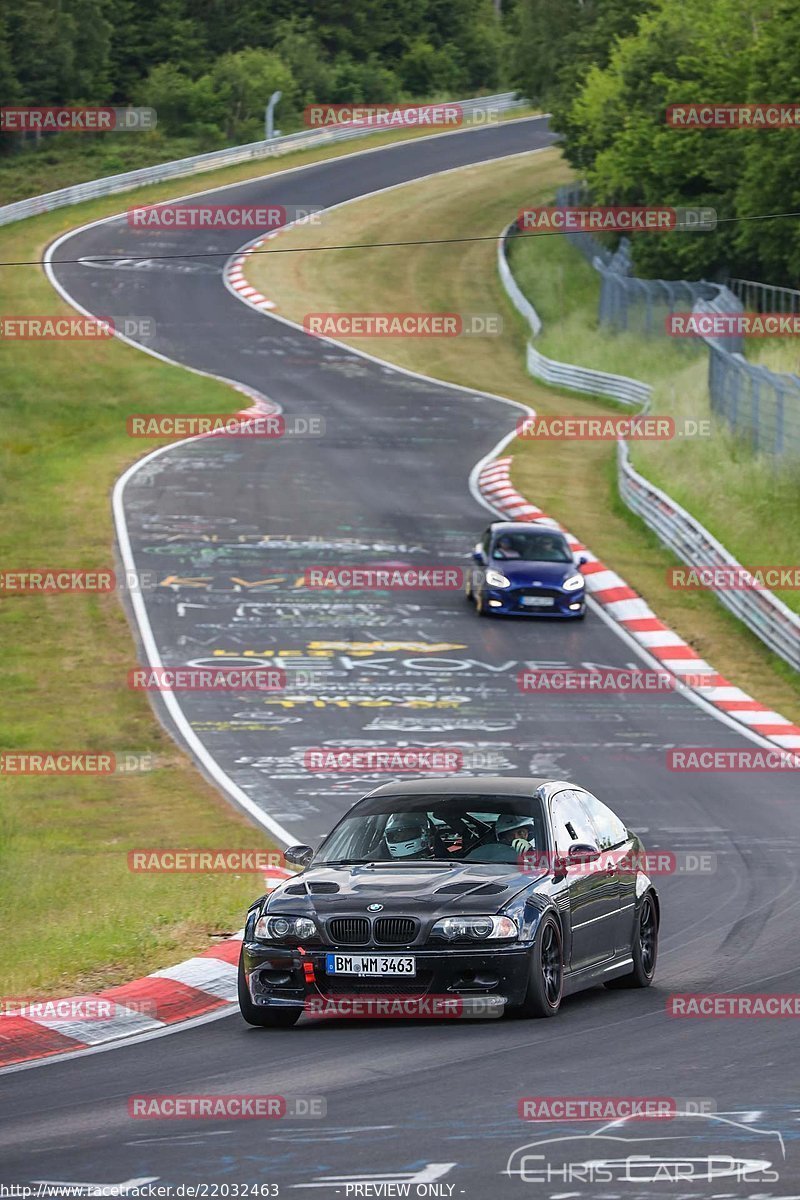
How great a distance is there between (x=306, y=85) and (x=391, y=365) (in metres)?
46.5

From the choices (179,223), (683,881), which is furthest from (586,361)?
(683,881)

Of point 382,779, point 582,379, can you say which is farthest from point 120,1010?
point 582,379

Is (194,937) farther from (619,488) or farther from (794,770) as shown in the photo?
(619,488)

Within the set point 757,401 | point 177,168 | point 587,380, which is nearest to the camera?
point 757,401

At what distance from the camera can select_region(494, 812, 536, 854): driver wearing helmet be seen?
1149cm

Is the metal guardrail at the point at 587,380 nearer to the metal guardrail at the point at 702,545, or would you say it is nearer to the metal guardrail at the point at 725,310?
the metal guardrail at the point at 702,545

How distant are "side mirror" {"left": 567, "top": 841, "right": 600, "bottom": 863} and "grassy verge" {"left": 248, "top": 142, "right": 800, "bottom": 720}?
14.1m

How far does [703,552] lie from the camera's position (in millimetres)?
32219

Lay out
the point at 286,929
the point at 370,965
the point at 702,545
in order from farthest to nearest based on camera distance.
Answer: the point at 702,545 → the point at 286,929 → the point at 370,965

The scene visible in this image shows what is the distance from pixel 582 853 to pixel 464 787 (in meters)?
0.91

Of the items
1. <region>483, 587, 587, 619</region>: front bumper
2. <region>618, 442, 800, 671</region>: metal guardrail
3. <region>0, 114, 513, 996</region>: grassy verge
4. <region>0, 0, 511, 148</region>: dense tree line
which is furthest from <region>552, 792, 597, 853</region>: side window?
<region>0, 0, 511, 148</region>: dense tree line

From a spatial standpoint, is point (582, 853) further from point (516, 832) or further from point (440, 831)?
point (440, 831)

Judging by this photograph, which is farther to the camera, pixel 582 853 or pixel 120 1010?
pixel 582 853

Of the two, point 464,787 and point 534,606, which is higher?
point 464,787
